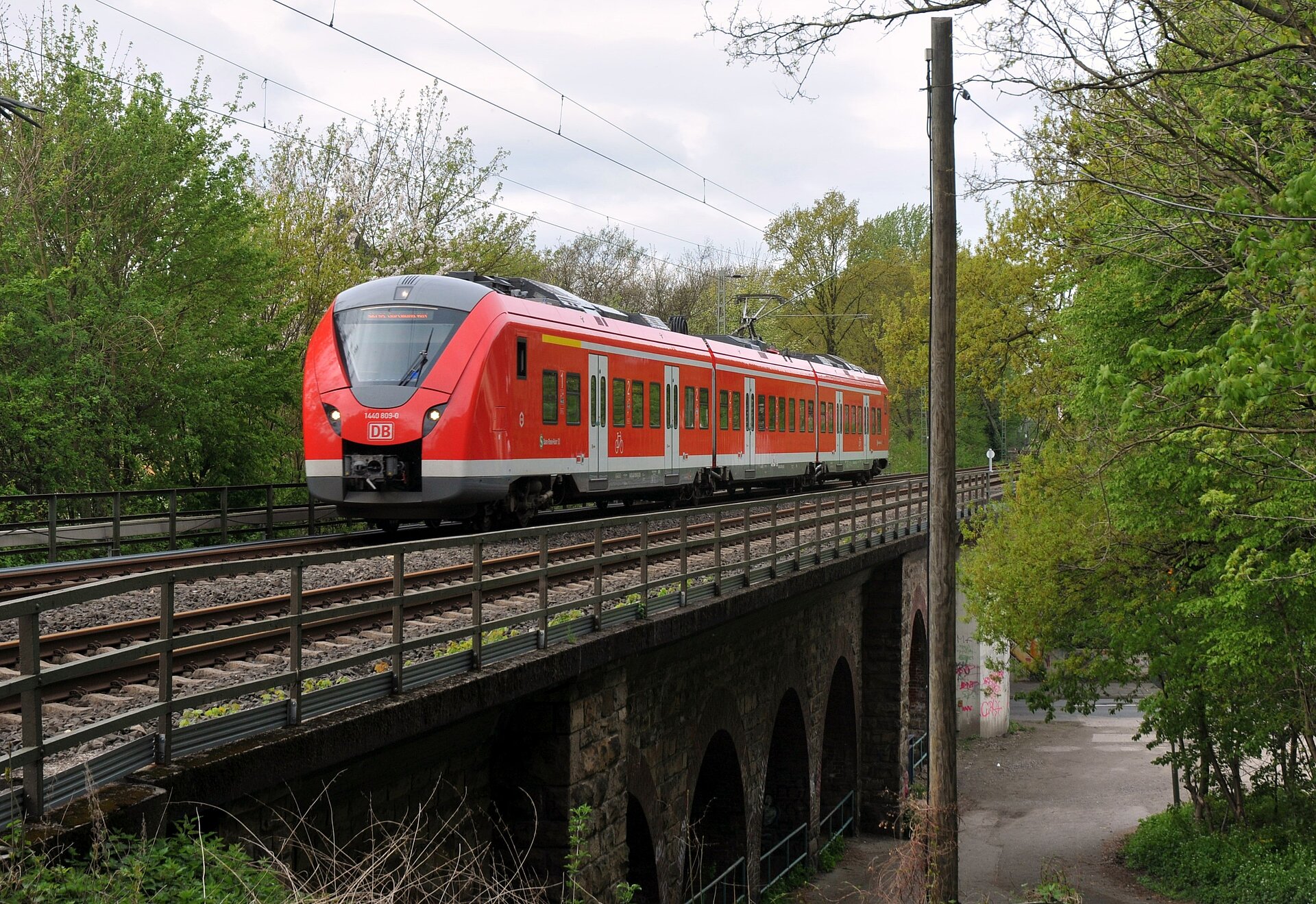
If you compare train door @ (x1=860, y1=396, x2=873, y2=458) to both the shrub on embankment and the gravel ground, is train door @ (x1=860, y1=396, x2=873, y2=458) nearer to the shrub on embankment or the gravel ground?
the shrub on embankment

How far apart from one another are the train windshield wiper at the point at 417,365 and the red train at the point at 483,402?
1cm

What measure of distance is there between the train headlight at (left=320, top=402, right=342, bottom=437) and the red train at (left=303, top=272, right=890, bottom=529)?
2 centimetres

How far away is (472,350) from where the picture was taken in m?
13.9

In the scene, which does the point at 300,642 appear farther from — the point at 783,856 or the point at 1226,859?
the point at 1226,859

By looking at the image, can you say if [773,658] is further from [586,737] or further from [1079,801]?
[1079,801]

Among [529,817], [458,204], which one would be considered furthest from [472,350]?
[458,204]

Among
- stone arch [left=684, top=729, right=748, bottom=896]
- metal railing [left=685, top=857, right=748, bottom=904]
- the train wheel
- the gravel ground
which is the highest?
the train wheel

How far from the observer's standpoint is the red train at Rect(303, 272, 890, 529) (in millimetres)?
13711

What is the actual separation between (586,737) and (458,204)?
23085mm

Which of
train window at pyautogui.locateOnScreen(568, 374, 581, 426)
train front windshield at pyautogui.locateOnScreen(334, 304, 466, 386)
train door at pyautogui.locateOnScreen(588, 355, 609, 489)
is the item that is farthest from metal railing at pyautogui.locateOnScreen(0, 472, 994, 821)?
train door at pyautogui.locateOnScreen(588, 355, 609, 489)

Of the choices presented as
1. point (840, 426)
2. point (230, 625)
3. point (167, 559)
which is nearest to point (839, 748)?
point (840, 426)

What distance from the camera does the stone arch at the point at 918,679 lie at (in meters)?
28.8

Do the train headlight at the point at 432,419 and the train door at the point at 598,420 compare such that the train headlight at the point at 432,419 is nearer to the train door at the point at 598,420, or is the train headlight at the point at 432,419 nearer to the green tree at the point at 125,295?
the train door at the point at 598,420

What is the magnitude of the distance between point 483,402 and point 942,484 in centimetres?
550
